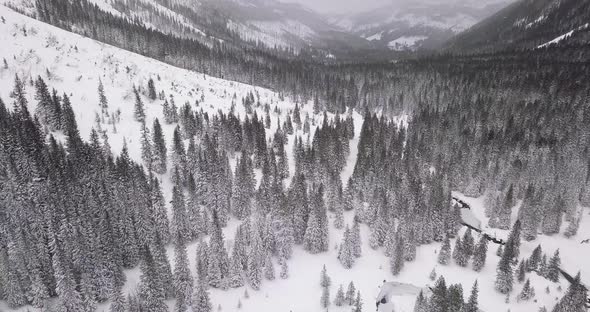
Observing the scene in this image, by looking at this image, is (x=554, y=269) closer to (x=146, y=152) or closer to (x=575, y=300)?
(x=575, y=300)

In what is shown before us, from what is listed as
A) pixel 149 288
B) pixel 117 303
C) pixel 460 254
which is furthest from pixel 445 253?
pixel 117 303

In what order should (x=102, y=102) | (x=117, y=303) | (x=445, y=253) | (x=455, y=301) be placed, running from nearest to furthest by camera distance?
(x=455, y=301), (x=117, y=303), (x=445, y=253), (x=102, y=102)

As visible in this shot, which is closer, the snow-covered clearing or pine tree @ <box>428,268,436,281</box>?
pine tree @ <box>428,268,436,281</box>

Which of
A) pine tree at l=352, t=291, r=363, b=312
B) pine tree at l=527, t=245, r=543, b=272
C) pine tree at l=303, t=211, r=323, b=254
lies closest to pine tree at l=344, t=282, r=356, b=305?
pine tree at l=352, t=291, r=363, b=312

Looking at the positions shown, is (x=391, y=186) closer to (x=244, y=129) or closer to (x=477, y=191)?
(x=477, y=191)

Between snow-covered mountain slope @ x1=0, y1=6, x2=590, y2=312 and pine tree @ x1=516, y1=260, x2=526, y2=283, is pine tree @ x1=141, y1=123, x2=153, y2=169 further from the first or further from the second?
pine tree @ x1=516, y1=260, x2=526, y2=283

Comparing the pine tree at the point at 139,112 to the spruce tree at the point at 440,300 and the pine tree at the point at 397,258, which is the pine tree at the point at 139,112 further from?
the spruce tree at the point at 440,300

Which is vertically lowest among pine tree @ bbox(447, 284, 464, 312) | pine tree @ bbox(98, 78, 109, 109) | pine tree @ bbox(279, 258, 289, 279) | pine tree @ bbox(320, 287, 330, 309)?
pine tree @ bbox(279, 258, 289, 279)

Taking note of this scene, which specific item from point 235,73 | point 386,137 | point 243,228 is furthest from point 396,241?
point 235,73
